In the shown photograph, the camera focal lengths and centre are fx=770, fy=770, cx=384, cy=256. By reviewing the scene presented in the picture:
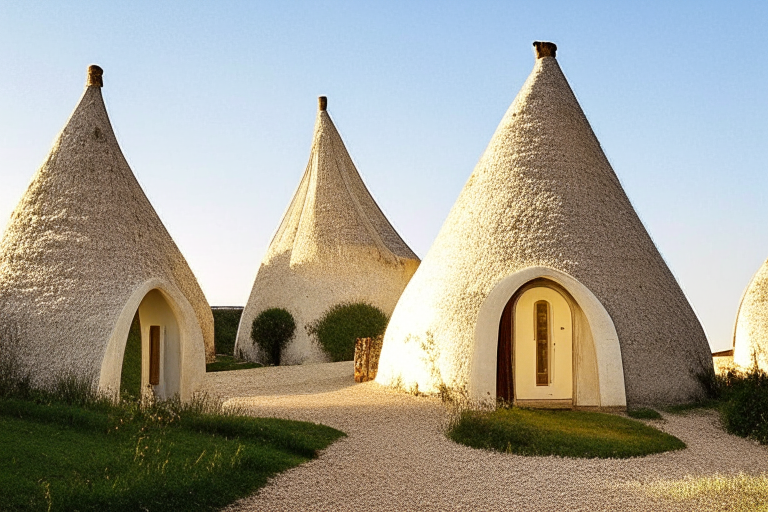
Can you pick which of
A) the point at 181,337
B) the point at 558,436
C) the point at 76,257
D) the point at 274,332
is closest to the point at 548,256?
the point at 558,436

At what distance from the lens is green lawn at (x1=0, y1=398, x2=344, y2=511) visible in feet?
24.0

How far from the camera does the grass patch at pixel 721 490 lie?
7.86m

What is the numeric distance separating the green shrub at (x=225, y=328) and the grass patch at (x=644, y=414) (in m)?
17.8

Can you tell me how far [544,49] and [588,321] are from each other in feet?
20.1

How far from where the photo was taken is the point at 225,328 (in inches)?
1182

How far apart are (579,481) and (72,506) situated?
5.38 m

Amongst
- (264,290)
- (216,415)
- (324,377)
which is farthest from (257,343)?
(216,415)

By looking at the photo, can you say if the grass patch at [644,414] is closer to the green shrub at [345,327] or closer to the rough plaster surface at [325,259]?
the green shrub at [345,327]

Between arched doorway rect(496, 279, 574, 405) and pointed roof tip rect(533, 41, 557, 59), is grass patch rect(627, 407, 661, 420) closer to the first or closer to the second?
arched doorway rect(496, 279, 574, 405)

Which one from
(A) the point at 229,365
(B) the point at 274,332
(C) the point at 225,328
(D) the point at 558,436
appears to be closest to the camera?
(D) the point at 558,436

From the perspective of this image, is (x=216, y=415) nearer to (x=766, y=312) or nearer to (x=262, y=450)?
(x=262, y=450)

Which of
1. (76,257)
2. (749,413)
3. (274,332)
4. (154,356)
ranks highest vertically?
(76,257)

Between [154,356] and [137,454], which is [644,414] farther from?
[154,356]

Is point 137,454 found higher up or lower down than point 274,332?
Answer: lower down
